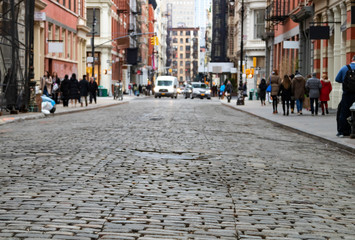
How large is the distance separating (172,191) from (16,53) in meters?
20.4

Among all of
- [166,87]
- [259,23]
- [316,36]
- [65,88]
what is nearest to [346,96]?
[316,36]

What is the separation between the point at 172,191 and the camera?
742 centimetres

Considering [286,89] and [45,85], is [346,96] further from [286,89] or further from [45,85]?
[45,85]

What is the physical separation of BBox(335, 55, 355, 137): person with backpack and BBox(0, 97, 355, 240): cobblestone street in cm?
237

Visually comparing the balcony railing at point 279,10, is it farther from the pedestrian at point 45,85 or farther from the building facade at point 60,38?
the pedestrian at point 45,85

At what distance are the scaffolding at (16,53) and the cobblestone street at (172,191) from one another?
12.6 meters

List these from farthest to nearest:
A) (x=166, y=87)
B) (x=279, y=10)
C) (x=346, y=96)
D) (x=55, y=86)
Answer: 1. (x=166, y=87)
2. (x=279, y=10)
3. (x=55, y=86)
4. (x=346, y=96)

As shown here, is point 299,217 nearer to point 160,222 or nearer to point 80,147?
point 160,222

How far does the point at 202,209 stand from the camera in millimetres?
6426

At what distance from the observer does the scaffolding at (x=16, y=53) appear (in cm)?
2531

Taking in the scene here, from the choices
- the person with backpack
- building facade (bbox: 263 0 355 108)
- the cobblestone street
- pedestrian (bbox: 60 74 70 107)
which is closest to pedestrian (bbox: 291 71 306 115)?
building facade (bbox: 263 0 355 108)

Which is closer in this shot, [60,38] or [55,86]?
[55,86]

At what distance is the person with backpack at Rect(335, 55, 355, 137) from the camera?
15258 millimetres

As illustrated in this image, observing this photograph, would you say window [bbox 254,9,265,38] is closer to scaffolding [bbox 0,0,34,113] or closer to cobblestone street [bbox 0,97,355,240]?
scaffolding [bbox 0,0,34,113]
